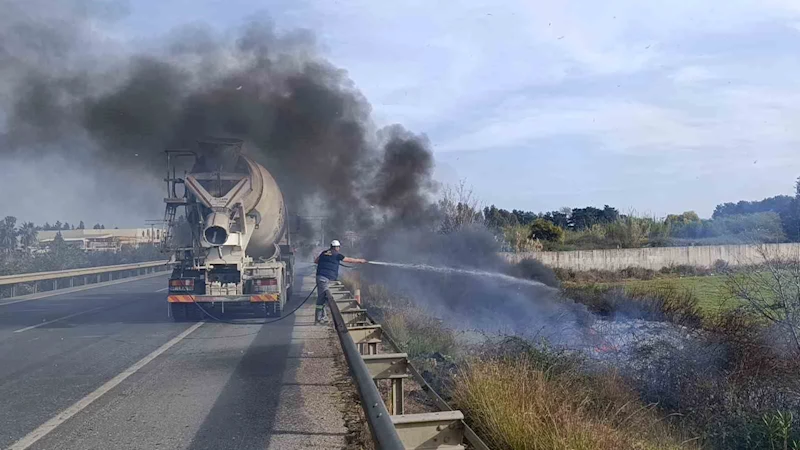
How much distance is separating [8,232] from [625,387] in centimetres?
→ 3651

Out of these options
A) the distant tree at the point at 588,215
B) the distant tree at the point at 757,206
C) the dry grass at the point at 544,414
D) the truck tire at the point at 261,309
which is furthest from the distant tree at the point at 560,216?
the dry grass at the point at 544,414

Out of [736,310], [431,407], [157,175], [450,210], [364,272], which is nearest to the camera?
[431,407]

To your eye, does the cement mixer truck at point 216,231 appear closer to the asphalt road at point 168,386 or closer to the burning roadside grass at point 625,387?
the asphalt road at point 168,386

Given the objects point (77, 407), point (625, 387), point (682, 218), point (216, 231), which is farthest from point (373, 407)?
point (682, 218)

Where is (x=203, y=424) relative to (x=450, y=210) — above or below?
below

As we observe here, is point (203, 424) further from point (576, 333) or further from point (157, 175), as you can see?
point (157, 175)

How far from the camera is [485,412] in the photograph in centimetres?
596

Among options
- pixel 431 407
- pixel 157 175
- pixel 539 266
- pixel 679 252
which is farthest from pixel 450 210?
pixel 431 407

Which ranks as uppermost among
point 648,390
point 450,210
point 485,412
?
point 450,210

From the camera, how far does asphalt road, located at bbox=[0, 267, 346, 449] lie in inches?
249

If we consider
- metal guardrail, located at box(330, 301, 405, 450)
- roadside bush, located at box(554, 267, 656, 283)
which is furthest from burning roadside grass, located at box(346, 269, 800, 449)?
roadside bush, located at box(554, 267, 656, 283)

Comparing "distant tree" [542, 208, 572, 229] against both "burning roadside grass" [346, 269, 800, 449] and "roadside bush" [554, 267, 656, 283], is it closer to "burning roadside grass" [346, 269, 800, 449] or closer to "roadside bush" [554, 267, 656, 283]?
"roadside bush" [554, 267, 656, 283]

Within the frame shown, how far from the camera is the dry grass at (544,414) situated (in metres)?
5.17

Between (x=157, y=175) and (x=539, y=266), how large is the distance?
1559 centimetres
